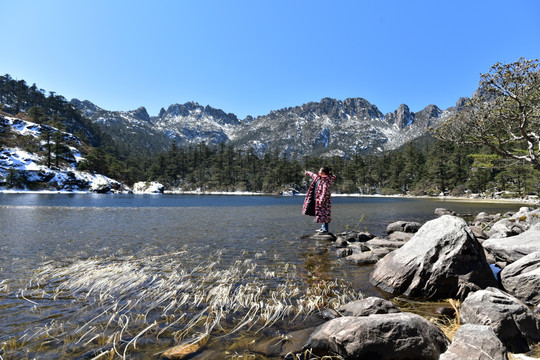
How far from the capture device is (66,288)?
7738 mm

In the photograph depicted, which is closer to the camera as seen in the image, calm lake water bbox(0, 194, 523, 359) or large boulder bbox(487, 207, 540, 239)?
calm lake water bbox(0, 194, 523, 359)

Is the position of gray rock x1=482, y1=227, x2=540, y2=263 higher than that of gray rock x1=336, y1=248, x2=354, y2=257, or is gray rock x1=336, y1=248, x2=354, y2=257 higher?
gray rock x1=482, y1=227, x2=540, y2=263

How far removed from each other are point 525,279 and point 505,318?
322 centimetres

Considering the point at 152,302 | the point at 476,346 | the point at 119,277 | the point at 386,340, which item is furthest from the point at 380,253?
the point at 119,277

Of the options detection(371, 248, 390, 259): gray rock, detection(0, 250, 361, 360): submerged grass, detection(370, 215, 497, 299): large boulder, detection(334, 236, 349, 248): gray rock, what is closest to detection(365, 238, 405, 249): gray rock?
detection(334, 236, 349, 248): gray rock

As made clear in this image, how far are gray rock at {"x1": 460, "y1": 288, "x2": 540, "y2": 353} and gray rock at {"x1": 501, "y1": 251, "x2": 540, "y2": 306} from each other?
212 centimetres

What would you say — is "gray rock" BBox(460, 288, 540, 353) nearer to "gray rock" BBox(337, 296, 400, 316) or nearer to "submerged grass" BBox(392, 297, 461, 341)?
"submerged grass" BBox(392, 297, 461, 341)

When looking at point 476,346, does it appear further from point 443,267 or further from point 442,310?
point 443,267

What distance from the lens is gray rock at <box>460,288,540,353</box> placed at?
15.5 feet

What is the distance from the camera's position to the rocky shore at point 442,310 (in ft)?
14.6

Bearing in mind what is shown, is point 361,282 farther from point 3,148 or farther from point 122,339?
point 3,148

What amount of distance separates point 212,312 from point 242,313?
0.72m

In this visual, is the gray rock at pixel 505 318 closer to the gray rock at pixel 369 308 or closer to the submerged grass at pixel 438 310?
the submerged grass at pixel 438 310

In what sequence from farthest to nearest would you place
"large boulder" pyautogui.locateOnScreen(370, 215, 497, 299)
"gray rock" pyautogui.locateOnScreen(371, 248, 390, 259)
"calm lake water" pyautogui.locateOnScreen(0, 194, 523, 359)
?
1. "gray rock" pyautogui.locateOnScreen(371, 248, 390, 259)
2. "large boulder" pyautogui.locateOnScreen(370, 215, 497, 299)
3. "calm lake water" pyautogui.locateOnScreen(0, 194, 523, 359)
